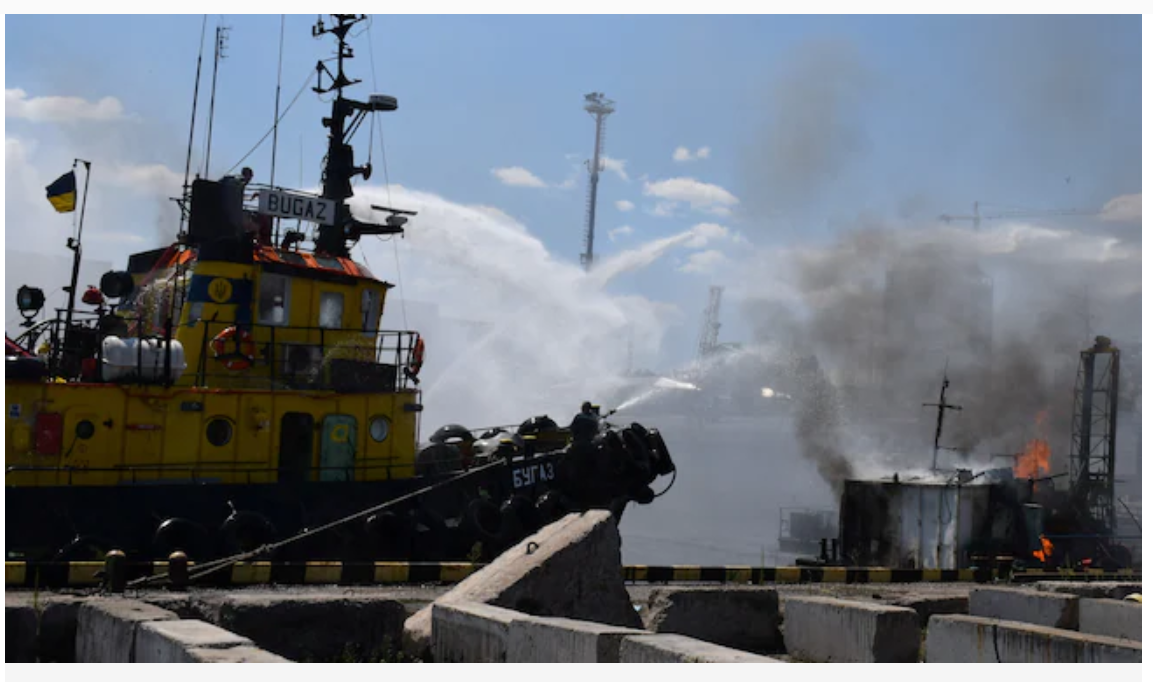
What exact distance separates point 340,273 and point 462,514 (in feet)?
14.0

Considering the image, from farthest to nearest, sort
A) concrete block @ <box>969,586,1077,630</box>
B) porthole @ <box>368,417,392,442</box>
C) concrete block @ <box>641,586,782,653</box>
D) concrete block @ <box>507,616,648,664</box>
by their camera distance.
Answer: porthole @ <box>368,417,392,442</box> < concrete block @ <box>969,586,1077,630</box> < concrete block @ <box>641,586,782,653</box> < concrete block @ <box>507,616,648,664</box>

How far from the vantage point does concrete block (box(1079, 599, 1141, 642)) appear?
1137 centimetres

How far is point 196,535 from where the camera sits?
14398mm

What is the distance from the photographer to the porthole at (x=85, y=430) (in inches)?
586

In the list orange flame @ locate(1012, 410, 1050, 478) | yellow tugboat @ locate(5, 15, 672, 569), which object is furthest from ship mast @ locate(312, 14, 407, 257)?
orange flame @ locate(1012, 410, 1050, 478)

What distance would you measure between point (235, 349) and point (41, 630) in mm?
7553

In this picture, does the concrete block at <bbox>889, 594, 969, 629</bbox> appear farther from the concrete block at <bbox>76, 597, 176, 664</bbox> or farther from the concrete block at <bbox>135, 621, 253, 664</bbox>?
the concrete block at <bbox>135, 621, 253, 664</bbox>

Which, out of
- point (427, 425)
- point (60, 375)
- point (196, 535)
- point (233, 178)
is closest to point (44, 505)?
point (196, 535)

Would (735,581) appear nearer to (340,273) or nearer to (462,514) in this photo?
(462,514)

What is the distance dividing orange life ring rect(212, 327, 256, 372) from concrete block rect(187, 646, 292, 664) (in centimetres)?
1028

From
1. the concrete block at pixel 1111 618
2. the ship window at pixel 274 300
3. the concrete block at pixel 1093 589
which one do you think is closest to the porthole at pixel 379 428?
the ship window at pixel 274 300

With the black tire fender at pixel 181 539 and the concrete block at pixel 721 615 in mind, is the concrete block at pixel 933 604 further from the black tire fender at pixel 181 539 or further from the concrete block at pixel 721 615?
the black tire fender at pixel 181 539

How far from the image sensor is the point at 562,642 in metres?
7.54

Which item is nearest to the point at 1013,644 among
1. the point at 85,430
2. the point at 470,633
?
the point at 470,633
